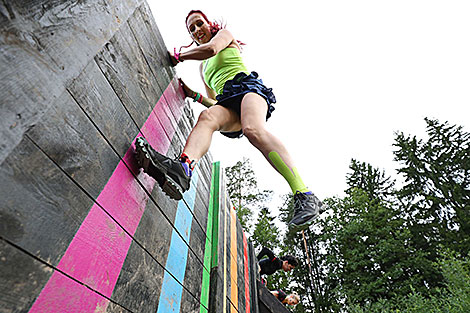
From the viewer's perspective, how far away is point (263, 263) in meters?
5.23

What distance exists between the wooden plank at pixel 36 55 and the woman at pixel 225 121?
410mm

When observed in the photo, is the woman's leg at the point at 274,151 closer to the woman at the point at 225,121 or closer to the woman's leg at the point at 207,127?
the woman at the point at 225,121

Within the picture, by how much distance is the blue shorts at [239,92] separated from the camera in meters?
1.75

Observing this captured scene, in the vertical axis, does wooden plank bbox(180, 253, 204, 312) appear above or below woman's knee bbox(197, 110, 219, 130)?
below

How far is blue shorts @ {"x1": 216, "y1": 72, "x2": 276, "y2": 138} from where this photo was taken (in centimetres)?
175

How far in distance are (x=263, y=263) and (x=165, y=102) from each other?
176 inches

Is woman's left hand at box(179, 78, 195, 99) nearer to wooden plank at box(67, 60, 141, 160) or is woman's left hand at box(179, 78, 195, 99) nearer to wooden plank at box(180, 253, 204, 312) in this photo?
wooden plank at box(67, 60, 141, 160)

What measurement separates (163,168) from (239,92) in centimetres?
88

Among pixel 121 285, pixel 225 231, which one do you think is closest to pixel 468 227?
pixel 225 231

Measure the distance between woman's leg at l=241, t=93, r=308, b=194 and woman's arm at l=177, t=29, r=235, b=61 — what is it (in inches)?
17.4

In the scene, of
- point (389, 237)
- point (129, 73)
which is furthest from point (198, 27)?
point (389, 237)

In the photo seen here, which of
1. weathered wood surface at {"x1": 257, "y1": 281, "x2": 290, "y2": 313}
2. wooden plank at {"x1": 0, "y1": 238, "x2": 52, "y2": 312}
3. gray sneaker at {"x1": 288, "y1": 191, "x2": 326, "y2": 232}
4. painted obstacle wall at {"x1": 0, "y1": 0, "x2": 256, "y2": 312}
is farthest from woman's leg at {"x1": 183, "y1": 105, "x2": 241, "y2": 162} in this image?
weathered wood surface at {"x1": 257, "y1": 281, "x2": 290, "y2": 313}

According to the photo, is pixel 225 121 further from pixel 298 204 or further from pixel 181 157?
pixel 298 204

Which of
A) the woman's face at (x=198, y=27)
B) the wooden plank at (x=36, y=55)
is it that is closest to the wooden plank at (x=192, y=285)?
the wooden plank at (x=36, y=55)
